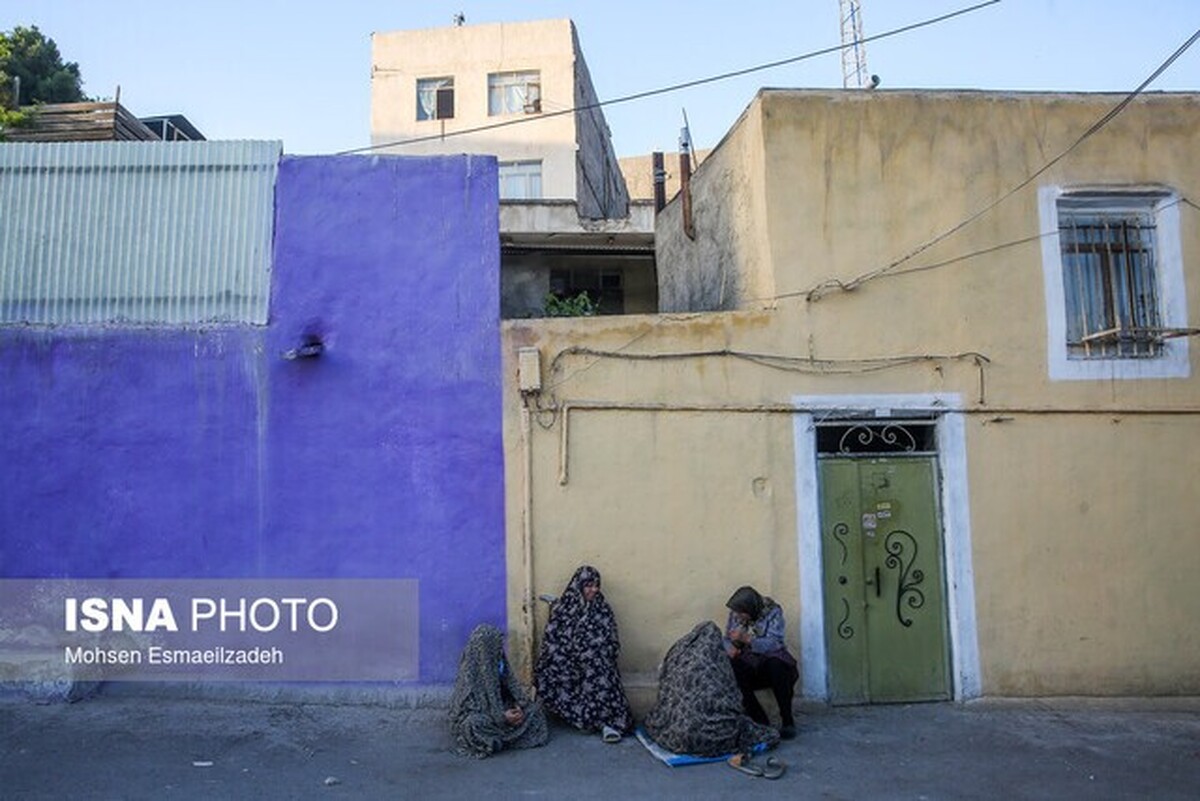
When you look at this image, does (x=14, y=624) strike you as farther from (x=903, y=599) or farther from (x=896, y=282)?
(x=896, y=282)

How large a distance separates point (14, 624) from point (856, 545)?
6.64 m

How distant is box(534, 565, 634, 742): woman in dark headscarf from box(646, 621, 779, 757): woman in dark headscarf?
33cm

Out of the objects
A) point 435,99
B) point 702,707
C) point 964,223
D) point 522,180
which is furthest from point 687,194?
point 435,99

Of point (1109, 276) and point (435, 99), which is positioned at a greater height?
point (435, 99)

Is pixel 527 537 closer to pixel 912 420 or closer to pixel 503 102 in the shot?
pixel 912 420

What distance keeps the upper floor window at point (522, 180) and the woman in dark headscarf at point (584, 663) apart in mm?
19396

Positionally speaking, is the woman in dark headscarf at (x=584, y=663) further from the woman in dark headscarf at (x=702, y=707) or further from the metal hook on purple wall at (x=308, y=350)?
the metal hook on purple wall at (x=308, y=350)

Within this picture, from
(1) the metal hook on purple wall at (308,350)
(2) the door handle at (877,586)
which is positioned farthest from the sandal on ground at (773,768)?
(1) the metal hook on purple wall at (308,350)

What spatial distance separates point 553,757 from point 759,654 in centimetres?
169

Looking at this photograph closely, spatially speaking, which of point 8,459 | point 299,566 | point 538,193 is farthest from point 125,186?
point 538,193

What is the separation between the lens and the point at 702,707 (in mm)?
6605

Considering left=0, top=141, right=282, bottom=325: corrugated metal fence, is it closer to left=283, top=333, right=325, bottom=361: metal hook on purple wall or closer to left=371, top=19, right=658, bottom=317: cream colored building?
left=283, top=333, right=325, bottom=361: metal hook on purple wall

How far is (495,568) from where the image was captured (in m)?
7.70

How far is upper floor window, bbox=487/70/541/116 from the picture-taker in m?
26.8
